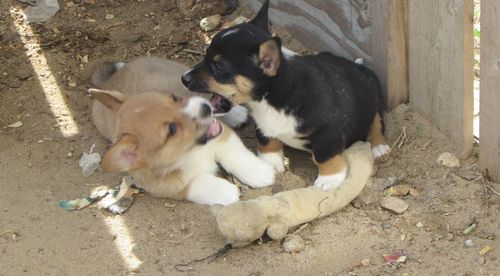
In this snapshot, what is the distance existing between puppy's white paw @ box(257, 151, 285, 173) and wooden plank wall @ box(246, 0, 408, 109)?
2.38 ft

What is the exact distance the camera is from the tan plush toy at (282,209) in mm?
3854

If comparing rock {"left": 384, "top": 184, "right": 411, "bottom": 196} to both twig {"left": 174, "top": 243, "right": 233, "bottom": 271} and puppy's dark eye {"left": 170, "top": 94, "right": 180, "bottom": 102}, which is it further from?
puppy's dark eye {"left": 170, "top": 94, "right": 180, "bottom": 102}

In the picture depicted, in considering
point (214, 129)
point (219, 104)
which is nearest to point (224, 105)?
point (219, 104)

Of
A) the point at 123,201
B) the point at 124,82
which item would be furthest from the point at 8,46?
the point at 123,201

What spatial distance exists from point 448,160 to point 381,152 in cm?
37

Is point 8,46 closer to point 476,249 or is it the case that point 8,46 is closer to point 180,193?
point 180,193

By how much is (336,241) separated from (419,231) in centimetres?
41

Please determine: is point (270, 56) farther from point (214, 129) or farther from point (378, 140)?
point (378, 140)

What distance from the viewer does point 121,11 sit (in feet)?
19.8

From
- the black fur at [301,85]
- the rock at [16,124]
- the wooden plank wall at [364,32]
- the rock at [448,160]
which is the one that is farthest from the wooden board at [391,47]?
the rock at [16,124]

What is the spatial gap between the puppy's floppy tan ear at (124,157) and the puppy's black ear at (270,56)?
751 mm

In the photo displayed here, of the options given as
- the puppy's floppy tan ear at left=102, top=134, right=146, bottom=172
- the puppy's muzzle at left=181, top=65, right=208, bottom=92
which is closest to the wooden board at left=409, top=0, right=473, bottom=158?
the puppy's muzzle at left=181, top=65, right=208, bottom=92

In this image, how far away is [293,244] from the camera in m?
3.90

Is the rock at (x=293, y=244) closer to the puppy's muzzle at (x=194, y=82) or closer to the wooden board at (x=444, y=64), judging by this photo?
the puppy's muzzle at (x=194, y=82)
